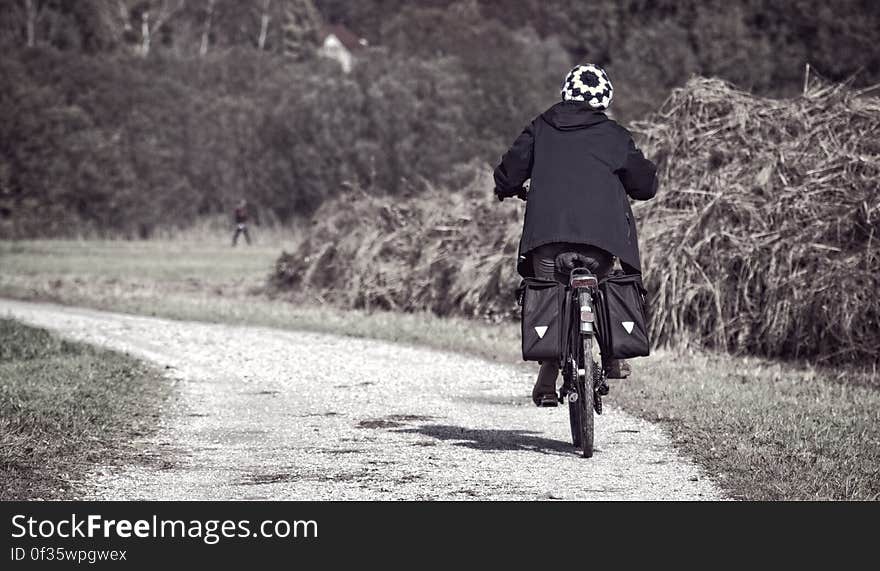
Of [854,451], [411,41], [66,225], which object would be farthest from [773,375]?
[411,41]

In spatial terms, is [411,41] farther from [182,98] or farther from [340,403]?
[340,403]

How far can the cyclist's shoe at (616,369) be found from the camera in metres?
8.66

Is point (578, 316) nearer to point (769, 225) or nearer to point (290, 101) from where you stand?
point (769, 225)

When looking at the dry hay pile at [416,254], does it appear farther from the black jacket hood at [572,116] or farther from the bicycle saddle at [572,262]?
the bicycle saddle at [572,262]

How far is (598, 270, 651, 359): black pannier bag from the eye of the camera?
27.6 feet

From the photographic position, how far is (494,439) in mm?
9453

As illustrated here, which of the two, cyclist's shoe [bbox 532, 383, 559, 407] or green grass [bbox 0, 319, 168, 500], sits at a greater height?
cyclist's shoe [bbox 532, 383, 559, 407]

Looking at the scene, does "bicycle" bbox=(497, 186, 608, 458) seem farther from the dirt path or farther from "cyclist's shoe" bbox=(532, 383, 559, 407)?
the dirt path

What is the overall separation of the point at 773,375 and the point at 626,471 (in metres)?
5.39

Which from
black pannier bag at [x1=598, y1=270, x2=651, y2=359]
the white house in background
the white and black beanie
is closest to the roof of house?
the white house in background

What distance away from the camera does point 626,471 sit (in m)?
8.20

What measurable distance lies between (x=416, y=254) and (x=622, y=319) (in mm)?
12243

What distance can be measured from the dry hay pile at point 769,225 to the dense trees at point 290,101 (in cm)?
1962

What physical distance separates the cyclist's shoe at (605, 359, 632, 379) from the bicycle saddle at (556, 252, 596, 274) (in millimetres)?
613
